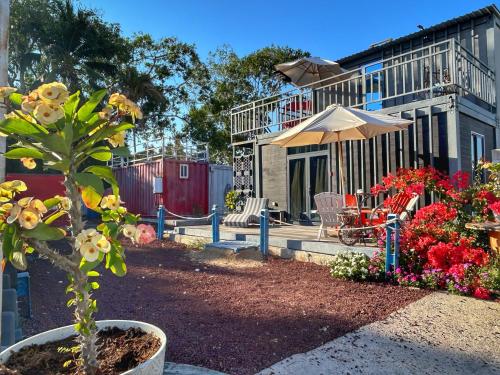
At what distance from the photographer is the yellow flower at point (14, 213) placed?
1586 millimetres

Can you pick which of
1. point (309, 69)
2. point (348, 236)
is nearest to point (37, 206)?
point (348, 236)

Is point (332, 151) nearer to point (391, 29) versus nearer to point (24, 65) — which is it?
point (391, 29)

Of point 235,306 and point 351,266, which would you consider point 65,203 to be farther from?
point 351,266

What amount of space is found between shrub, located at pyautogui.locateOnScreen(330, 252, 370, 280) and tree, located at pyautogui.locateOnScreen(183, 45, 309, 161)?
19.2 meters

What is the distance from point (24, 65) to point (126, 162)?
7.30 metres

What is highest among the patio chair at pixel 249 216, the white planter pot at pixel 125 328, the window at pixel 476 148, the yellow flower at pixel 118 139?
the window at pixel 476 148

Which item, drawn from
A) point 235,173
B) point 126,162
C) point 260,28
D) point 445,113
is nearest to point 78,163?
point 445,113

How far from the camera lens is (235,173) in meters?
14.0

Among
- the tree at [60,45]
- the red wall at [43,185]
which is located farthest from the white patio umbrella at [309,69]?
the tree at [60,45]

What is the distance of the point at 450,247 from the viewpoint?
16.4ft

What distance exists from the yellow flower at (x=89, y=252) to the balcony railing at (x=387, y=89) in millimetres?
7937

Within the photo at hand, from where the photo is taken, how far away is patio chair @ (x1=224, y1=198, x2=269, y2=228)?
35.3ft

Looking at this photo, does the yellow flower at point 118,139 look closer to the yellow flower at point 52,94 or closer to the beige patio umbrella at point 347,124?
the yellow flower at point 52,94

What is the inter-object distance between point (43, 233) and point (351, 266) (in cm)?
463
